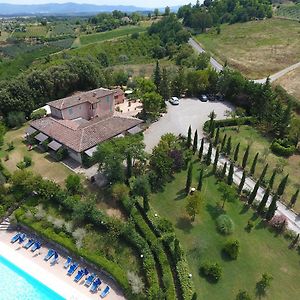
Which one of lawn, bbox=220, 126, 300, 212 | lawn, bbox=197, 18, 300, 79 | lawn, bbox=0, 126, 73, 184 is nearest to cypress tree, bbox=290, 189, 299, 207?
A: lawn, bbox=220, 126, 300, 212

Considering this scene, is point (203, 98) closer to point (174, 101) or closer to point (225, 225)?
point (174, 101)

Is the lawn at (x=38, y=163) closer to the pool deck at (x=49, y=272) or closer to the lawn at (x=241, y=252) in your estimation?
the pool deck at (x=49, y=272)

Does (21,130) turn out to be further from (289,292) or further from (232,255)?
(289,292)

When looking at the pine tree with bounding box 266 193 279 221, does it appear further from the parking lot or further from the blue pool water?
the blue pool water

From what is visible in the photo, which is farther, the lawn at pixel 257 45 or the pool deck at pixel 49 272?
the lawn at pixel 257 45

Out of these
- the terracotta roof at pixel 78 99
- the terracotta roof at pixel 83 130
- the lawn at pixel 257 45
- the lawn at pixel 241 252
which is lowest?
the lawn at pixel 257 45

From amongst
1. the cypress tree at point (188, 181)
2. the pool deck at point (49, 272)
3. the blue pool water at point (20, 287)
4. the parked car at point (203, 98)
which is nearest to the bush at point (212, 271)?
the pool deck at point (49, 272)
